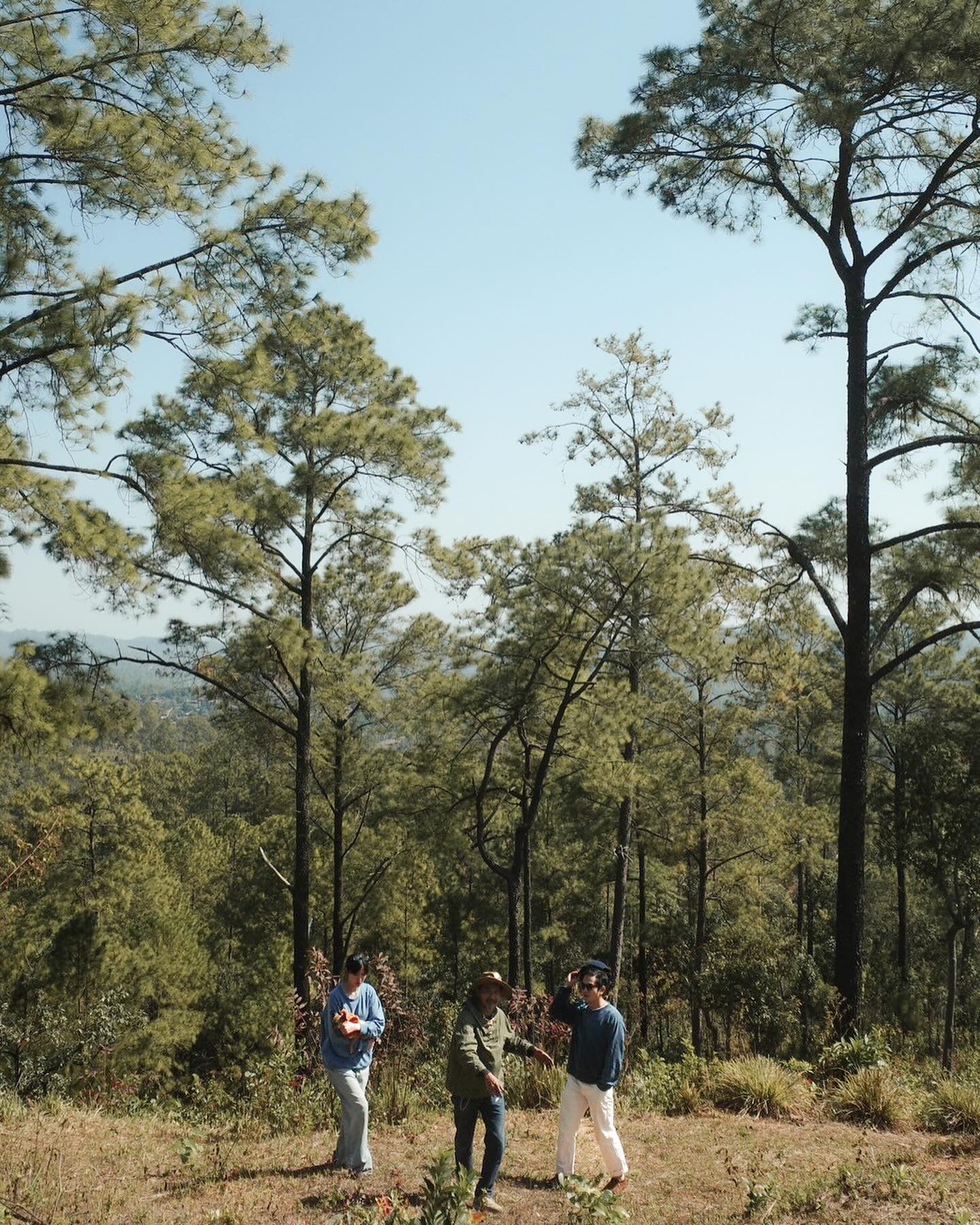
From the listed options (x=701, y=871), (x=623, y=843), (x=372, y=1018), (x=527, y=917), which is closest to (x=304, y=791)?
(x=527, y=917)

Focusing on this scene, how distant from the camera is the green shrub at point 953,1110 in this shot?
23.5 ft

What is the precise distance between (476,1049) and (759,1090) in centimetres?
361

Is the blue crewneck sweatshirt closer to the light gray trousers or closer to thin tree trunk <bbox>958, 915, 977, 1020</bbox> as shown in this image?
the light gray trousers

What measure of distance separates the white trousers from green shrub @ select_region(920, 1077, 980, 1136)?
10.0ft

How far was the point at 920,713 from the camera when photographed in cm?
2491

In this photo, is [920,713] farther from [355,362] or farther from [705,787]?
[355,362]

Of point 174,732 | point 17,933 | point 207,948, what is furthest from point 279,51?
point 174,732

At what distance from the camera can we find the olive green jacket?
18.0 ft

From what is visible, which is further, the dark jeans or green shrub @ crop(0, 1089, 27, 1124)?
green shrub @ crop(0, 1089, 27, 1124)

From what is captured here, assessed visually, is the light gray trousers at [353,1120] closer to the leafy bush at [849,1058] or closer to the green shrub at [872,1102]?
the green shrub at [872,1102]

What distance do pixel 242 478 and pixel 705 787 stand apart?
13.4 m

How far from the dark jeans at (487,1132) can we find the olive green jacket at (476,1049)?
3.7 inches

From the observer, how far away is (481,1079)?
5.49 m

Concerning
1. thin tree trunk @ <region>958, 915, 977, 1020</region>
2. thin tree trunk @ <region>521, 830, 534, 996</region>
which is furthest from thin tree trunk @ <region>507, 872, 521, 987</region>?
thin tree trunk @ <region>958, 915, 977, 1020</region>
